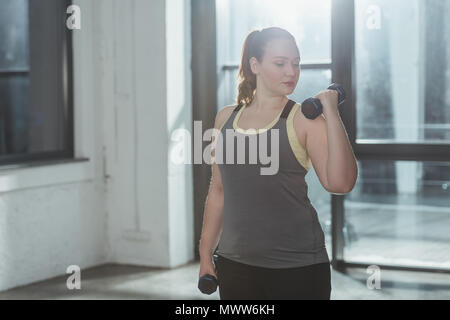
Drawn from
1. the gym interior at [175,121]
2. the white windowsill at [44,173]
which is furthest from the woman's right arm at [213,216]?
the gym interior at [175,121]

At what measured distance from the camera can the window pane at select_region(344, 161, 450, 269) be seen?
4.67m

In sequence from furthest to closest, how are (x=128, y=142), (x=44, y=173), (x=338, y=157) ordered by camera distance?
(x=128, y=142)
(x=44, y=173)
(x=338, y=157)

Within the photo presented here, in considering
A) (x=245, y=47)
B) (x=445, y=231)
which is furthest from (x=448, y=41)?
(x=245, y=47)

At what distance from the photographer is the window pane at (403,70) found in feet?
15.0

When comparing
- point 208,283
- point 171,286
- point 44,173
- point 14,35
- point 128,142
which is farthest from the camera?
point 128,142

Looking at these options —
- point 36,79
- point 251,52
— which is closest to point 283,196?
point 251,52

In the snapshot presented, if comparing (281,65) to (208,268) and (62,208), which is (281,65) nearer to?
(208,268)

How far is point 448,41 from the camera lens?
4.56m

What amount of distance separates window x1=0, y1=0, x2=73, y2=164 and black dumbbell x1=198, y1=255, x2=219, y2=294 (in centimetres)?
326

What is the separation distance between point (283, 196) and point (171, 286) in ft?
9.67

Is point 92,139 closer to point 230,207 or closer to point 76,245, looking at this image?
point 76,245

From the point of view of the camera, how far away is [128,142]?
4902mm

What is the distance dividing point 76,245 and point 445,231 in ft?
7.70

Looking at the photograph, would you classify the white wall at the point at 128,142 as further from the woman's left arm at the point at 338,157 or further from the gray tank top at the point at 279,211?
the woman's left arm at the point at 338,157
